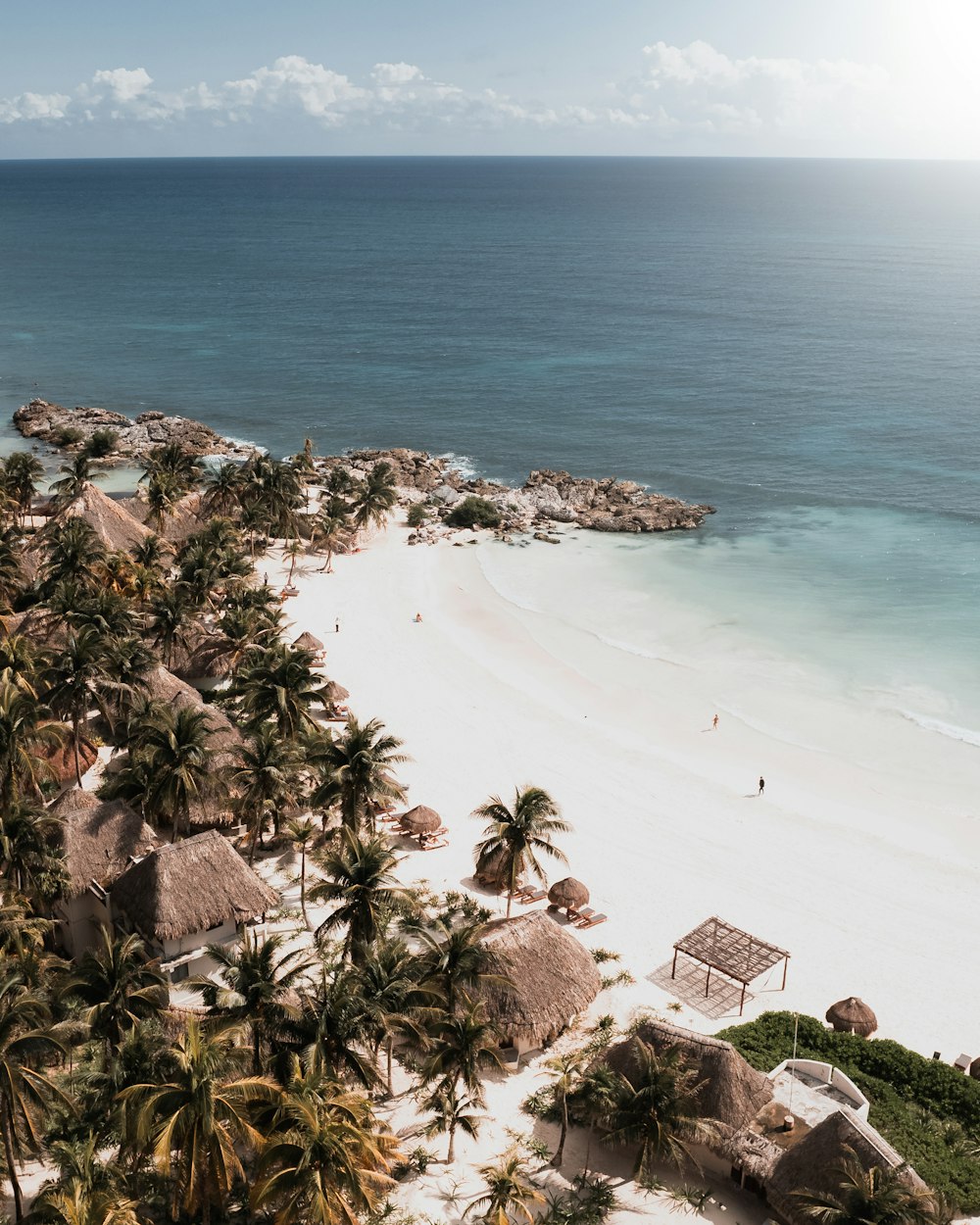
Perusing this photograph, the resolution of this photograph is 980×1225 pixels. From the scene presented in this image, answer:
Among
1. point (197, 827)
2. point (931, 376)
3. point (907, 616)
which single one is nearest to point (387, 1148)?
point (197, 827)

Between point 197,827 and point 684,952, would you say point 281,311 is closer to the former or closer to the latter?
point 197,827

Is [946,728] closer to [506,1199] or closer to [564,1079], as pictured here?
[564,1079]

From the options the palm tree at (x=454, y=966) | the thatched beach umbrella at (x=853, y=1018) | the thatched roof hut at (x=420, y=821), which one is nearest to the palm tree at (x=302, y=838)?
the thatched roof hut at (x=420, y=821)

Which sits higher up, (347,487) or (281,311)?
(281,311)

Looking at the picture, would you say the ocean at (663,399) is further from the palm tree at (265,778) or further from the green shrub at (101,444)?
the palm tree at (265,778)

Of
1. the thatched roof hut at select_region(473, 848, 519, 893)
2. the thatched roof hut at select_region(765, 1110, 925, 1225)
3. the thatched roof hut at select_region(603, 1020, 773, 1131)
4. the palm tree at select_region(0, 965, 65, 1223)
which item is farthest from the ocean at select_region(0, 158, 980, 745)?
the palm tree at select_region(0, 965, 65, 1223)

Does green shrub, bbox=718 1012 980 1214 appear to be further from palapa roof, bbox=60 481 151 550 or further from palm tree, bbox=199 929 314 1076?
palapa roof, bbox=60 481 151 550
